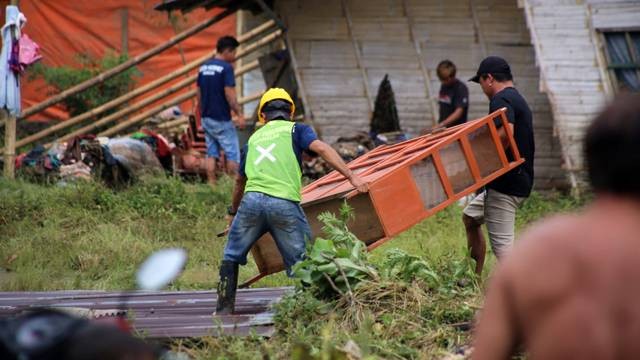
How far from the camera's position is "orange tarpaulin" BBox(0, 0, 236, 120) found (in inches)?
771

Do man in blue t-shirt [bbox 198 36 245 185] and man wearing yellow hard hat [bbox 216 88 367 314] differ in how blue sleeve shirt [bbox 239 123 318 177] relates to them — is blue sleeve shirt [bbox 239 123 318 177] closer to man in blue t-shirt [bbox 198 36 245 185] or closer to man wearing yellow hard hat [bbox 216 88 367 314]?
man wearing yellow hard hat [bbox 216 88 367 314]

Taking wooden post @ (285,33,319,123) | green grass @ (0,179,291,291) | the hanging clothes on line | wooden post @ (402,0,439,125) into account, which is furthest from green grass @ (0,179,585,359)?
wooden post @ (285,33,319,123)

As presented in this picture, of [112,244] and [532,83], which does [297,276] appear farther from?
[532,83]

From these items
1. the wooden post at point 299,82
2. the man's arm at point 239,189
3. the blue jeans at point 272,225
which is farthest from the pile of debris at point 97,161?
the blue jeans at point 272,225

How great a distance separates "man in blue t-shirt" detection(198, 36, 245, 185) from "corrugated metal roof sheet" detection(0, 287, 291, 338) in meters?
4.29

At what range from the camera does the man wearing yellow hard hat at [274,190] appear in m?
7.61

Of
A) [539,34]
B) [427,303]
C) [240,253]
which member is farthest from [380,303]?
[539,34]

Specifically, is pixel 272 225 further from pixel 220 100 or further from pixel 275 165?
pixel 220 100

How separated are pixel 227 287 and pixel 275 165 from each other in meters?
0.95

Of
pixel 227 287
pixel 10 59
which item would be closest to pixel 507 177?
pixel 227 287

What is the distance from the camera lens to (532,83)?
15.3 m

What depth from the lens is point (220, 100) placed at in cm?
1351

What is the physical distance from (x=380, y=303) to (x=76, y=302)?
9.43 feet

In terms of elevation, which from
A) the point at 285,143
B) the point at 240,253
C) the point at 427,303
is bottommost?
the point at 427,303
